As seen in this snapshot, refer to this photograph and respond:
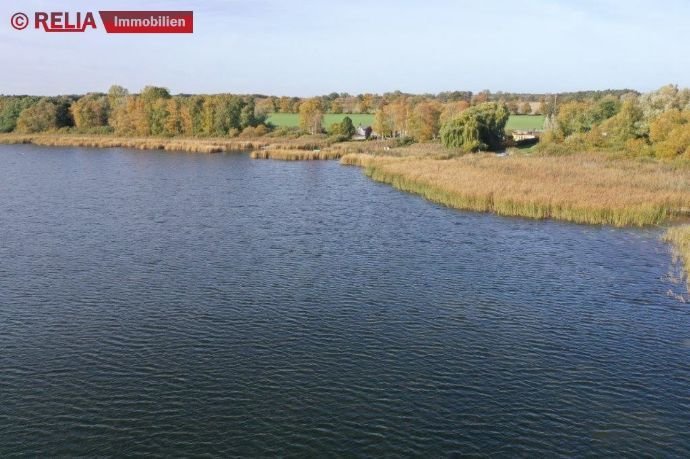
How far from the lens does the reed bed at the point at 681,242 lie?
115ft

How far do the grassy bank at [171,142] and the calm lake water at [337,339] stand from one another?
74.0 m

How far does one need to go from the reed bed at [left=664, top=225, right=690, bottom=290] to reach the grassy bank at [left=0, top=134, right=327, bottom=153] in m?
80.0

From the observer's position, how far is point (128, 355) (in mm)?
22719

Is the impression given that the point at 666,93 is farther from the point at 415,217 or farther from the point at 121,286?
the point at 121,286

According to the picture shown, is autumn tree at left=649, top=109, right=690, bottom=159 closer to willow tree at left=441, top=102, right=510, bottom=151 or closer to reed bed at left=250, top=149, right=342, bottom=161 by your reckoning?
willow tree at left=441, top=102, right=510, bottom=151

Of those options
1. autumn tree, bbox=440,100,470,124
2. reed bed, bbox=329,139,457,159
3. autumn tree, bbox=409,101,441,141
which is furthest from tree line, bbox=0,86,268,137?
autumn tree, bbox=440,100,470,124

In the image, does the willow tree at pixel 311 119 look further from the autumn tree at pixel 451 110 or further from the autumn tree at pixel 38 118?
the autumn tree at pixel 38 118

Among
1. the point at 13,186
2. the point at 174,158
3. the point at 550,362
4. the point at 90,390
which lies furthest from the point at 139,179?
the point at 550,362

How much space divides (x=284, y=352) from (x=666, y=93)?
93.8m

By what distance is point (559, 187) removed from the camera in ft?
178

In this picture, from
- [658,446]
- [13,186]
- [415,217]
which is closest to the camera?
[658,446]

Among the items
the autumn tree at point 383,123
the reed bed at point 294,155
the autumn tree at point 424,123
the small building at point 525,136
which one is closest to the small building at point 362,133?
the autumn tree at point 383,123

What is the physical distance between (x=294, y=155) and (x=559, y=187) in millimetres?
57801

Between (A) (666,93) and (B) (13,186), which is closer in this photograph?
(B) (13,186)
